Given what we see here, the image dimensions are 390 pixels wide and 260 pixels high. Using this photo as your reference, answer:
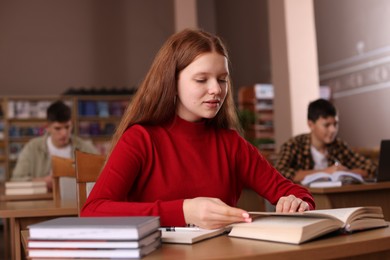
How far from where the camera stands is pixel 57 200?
3166 mm

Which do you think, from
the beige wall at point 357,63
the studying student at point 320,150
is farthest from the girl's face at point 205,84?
the beige wall at point 357,63

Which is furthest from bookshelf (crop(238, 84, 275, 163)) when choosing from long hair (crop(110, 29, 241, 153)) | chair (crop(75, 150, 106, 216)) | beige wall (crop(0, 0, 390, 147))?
long hair (crop(110, 29, 241, 153))

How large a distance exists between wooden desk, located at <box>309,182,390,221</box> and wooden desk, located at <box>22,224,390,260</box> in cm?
178

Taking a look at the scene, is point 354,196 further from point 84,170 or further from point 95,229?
point 95,229

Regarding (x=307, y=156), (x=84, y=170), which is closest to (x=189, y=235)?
(x=84, y=170)

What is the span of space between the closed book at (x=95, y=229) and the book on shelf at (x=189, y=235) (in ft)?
0.30

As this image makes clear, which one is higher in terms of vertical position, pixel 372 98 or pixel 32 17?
pixel 32 17

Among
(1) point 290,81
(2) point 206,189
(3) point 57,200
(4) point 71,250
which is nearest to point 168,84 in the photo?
(2) point 206,189

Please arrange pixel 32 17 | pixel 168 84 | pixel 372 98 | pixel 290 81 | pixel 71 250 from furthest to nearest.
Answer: pixel 32 17
pixel 372 98
pixel 290 81
pixel 168 84
pixel 71 250

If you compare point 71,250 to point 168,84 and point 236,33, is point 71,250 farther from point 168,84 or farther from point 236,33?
point 236,33

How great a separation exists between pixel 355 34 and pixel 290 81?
8.18 feet

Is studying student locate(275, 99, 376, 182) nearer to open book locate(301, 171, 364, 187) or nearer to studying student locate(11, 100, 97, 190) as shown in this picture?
open book locate(301, 171, 364, 187)

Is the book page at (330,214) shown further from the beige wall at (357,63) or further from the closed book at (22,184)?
the beige wall at (357,63)

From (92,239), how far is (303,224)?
0.41 meters
